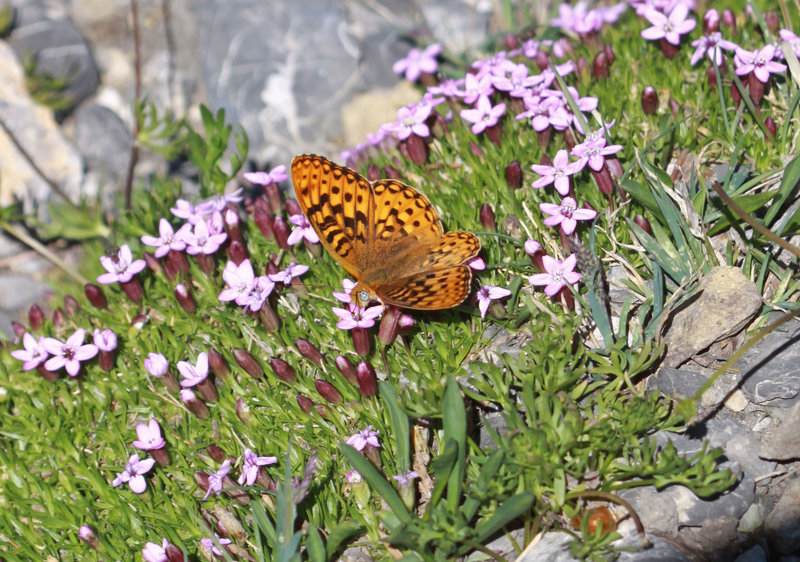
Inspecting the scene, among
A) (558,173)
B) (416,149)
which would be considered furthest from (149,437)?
(558,173)

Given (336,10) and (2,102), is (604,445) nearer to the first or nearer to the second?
(336,10)

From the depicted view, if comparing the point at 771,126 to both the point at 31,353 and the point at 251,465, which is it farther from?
the point at 31,353

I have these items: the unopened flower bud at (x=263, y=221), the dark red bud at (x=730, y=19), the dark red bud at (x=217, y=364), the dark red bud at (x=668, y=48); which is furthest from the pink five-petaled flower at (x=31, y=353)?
the dark red bud at (x=730, y=19)

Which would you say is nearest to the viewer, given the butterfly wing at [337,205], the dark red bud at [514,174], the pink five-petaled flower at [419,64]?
the butterfly wing at [337,205]

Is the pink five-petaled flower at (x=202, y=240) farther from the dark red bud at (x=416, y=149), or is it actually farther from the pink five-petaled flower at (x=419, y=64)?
the pink five-petaled flower at (x=419, y=64)

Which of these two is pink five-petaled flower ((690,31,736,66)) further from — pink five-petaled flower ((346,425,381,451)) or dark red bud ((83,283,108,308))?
dark red bud ((83,283,108,308))

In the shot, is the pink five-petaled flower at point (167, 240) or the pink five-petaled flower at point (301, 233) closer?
the pink five-petaled flower at point (301, 233)

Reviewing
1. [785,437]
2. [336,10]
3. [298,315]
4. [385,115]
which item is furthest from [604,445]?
[336,10]
